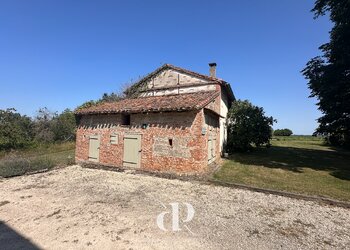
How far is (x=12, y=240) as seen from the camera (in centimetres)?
478

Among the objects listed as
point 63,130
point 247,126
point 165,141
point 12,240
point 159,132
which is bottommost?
point 12,240

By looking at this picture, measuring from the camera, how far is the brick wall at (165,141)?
1064 cm

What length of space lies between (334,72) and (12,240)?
20.3 meters

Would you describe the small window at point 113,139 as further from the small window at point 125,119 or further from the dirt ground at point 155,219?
the dirt ground at point 155,219

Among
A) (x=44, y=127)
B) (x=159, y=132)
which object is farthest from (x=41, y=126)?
(x=159, y=132)

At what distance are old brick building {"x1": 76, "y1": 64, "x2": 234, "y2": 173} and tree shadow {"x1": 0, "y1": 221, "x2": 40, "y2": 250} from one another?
6.96 m

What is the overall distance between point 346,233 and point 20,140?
109ft

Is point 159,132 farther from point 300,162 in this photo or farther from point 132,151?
point 300,162

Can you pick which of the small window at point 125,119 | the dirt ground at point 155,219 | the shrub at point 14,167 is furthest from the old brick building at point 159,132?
the shrub at point 14,167

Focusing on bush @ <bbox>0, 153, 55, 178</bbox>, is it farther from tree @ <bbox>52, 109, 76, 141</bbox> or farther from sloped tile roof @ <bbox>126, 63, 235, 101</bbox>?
tree @ <bbox>52, 109, 76, 141</bbox>

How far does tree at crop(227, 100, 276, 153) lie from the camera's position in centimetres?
1920

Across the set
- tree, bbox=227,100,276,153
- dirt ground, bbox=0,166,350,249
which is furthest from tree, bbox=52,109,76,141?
dirt ground, bbox=0,166,350,249

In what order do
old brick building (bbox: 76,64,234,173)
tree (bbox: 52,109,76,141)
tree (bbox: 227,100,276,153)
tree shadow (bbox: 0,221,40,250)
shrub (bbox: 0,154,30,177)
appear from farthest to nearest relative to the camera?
tree (bbox: 52,109,76,141)
tree (bbox: 227,100,276,153)
shrub (bbox: 0,154,30,177)
old brick building (bbox: 76,64,234,173)
tree shadow (bbox: 0,221,40,250)

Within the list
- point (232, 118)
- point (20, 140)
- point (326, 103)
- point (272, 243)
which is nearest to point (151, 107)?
point (272, 243)
